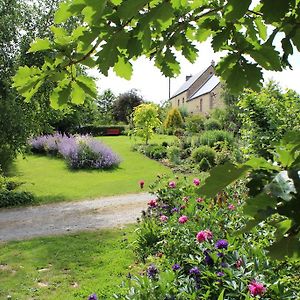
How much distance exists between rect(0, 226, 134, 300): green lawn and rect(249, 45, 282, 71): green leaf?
399 cm

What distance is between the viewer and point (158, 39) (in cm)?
156

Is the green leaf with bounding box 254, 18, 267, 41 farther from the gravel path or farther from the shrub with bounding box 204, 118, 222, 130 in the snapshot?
the shrub with bounding box 204, 118, 222, 130

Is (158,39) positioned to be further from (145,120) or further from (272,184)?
(145,120)

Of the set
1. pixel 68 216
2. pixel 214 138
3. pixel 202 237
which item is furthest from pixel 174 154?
pixel 202 237

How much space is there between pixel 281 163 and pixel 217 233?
3.98 meters

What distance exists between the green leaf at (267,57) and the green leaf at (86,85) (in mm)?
649

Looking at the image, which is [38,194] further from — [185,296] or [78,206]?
[185,296]

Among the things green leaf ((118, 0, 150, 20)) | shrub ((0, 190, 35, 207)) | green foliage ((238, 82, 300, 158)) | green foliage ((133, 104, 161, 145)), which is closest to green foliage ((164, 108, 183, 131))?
green foliage ((133, 104, 161, 145))

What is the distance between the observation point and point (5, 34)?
1248 centimetres

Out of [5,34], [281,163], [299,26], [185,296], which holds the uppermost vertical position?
[5,34]

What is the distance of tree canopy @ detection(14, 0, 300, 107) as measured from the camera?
96 cm

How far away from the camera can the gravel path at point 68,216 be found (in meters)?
9.25

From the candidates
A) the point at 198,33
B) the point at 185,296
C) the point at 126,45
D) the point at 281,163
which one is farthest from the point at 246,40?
the point at 185,296

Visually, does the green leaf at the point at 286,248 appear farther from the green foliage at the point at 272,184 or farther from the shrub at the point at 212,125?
the shrub at the point at 212,125
